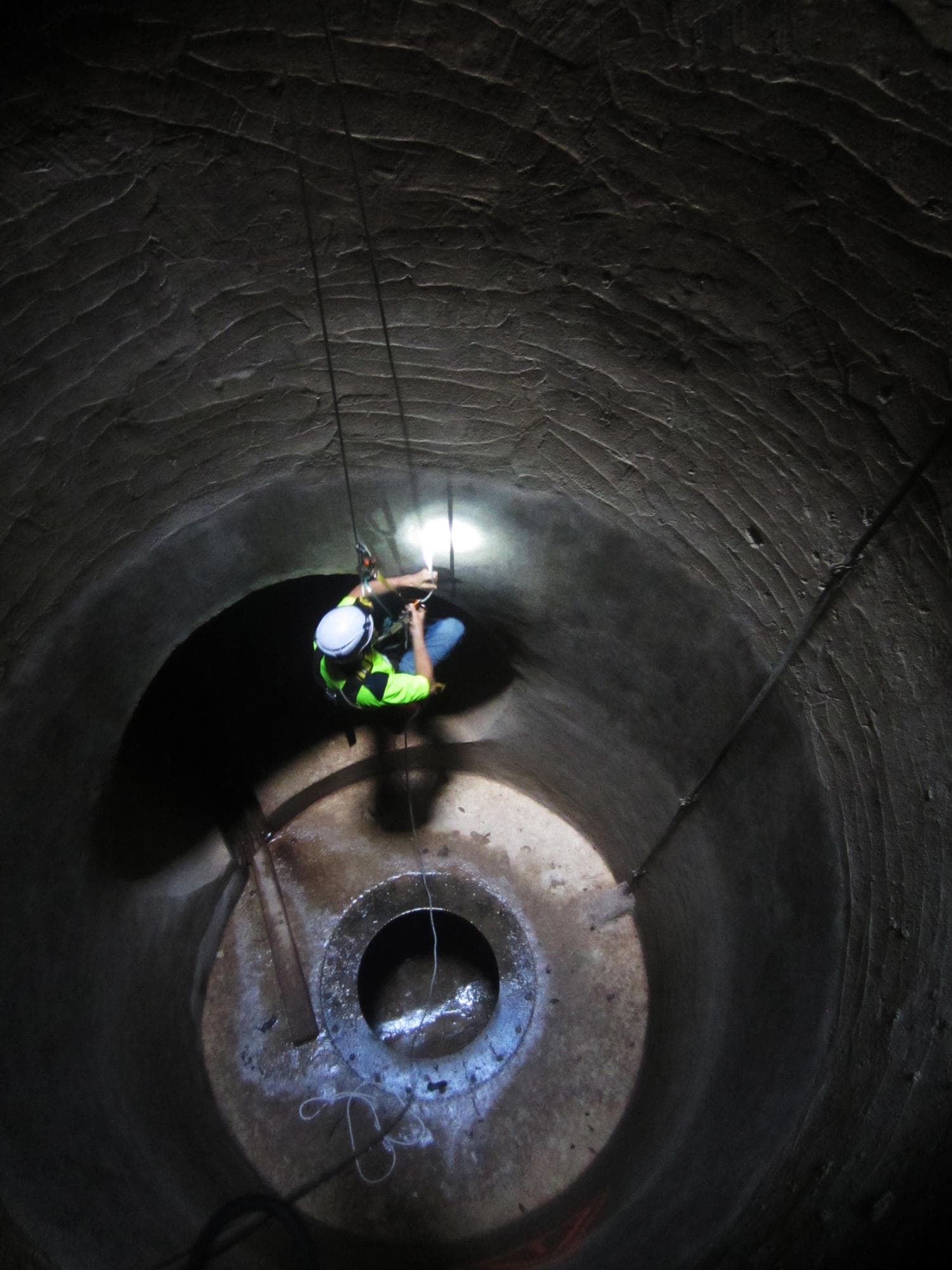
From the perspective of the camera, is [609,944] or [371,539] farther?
[609,944]

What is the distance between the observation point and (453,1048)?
416cm

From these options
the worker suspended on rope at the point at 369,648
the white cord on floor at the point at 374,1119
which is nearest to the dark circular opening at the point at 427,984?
the white cord on floor at the point at 374,1119

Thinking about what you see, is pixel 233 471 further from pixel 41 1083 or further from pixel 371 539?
pixel 41 1083

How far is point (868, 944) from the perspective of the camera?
2.25 metres

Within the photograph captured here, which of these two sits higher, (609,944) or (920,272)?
(920,272)

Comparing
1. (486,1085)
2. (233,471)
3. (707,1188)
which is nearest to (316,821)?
(486,1085)

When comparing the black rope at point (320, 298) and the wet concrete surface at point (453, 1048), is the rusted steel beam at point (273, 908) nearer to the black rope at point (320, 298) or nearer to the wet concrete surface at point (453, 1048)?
the wet concrete surface at point (453, 1048)

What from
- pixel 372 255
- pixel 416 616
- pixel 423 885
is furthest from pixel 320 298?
pixel 423 885

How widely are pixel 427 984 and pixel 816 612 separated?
333 cm

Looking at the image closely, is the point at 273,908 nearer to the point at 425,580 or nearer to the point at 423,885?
the point at 423,885

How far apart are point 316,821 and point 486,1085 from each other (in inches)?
69.5

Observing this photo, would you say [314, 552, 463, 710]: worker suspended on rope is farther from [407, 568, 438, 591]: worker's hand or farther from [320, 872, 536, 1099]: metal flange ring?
[320, 872, 536, 1099]: metal flange ring

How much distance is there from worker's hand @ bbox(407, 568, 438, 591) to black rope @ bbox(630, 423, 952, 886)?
1413 millimetres

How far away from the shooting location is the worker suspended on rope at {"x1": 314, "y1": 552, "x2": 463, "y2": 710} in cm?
305
